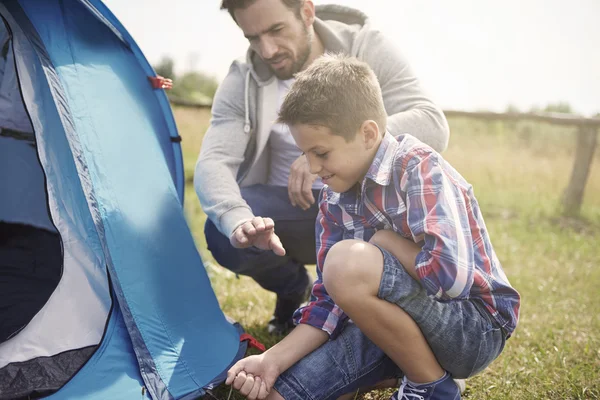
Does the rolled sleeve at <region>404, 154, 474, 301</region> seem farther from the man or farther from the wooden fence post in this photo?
the wooden fence post

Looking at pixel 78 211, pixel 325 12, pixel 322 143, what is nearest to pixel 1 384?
pixel 78 211

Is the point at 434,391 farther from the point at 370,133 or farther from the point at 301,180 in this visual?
the point at 301,180

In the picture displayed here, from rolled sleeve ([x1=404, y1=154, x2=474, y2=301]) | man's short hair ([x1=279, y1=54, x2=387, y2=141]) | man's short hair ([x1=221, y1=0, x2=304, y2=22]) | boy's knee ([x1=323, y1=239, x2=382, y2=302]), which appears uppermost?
man's short hair ([x1=221, y1=0, x2=304, y2=22])

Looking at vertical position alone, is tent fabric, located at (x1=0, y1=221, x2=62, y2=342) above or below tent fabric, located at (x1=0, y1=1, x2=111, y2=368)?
below

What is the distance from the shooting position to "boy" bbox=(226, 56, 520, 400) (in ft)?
4.45

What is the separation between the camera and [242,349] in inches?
71.8

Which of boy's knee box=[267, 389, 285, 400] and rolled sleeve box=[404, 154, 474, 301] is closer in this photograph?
rolled sleeve box=[404, 154, 474, 301]

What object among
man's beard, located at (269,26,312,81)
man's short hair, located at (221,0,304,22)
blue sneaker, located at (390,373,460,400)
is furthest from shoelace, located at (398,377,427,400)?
man's short hair, located at (221,0,304,22)

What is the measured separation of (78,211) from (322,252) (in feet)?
2.91

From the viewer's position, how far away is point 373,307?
1391 mm

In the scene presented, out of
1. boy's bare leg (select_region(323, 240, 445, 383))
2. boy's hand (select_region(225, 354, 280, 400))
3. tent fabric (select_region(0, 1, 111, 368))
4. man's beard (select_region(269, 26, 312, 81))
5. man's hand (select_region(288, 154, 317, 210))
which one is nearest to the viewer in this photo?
boy's bare leg (select_region(323, 240, 445, 383))

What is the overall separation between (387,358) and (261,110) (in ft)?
3.55

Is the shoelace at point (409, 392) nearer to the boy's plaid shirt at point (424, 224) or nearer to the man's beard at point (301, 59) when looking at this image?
the boy's plaid shirt at point (424, 224)

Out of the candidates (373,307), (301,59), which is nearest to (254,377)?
(373,307)
